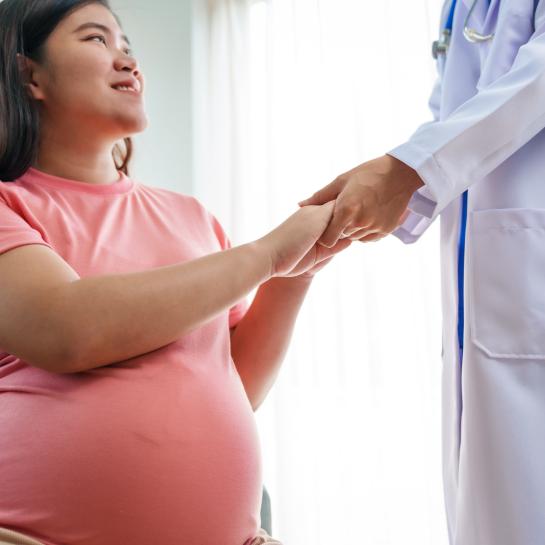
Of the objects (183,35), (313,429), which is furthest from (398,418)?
(183,35)

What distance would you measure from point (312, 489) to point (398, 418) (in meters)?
0.44

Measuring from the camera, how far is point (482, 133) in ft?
3.25

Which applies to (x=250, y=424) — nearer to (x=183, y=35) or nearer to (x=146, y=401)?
(x=146, y=401)

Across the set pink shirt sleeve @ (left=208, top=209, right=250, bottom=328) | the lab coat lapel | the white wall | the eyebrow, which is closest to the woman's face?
the eyebrow

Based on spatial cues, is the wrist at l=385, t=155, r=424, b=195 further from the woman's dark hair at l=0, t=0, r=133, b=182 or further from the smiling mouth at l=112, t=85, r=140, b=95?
the woman's dark hair at l=0, t=0, r=133, b=182

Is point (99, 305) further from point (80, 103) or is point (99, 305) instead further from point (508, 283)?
point (508, 283)

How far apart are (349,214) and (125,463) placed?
1.75 ft

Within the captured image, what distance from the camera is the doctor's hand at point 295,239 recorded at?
3.68ft

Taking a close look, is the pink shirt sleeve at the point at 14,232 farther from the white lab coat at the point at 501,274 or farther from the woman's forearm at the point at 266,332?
the white lab coat at the point at 501,274

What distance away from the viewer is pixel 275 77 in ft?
8.63

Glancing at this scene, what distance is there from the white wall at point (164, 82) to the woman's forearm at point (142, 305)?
6.22 feet

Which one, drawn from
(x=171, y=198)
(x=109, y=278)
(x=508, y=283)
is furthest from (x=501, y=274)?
(x=171, y=198)

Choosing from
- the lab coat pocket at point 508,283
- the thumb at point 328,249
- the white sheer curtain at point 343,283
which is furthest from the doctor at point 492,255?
the white sheer curtain at point 343,283

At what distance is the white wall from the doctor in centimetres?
189
